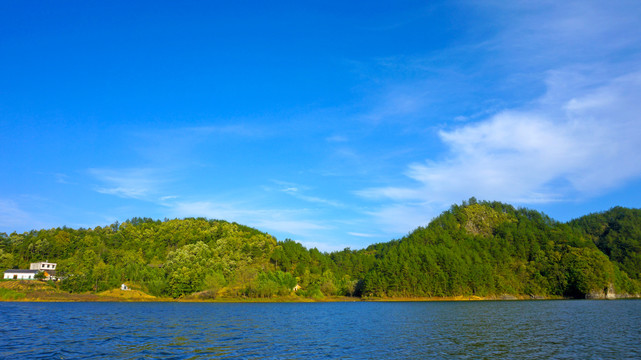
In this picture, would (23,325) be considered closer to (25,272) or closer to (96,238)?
(25,272)

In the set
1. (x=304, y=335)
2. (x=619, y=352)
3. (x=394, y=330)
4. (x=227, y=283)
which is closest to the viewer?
(x=619, y=352)

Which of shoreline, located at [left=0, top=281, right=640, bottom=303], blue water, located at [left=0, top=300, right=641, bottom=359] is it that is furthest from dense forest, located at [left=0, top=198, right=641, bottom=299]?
blue water, located at [left=0, top=300, right=641, bottom=359]

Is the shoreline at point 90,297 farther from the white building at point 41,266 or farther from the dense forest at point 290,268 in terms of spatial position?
the white building at point 41,266

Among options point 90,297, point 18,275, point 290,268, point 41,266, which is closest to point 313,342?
point 90,297

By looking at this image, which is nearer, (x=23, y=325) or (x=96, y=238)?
(x=23, y=325)

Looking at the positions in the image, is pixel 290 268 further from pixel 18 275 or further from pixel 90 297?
pixel 18 275

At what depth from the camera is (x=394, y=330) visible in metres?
45.0

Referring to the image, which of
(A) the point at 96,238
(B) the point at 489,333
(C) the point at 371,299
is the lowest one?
(C) the point at 371,299

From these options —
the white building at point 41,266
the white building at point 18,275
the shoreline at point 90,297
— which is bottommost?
the shoreline at point 90,297

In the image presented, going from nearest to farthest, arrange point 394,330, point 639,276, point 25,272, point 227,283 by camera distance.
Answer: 1. point 394,330
2. point 227,283
3. point 25,272
4. point 639,276

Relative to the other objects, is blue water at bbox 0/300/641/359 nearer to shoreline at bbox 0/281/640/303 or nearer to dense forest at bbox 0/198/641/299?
shoreline at bbox 0/281/640/303

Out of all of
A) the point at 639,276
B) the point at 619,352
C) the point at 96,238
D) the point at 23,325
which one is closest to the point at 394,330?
the point at 619,352

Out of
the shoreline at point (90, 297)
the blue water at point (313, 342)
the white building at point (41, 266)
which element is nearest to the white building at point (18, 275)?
the white building at point (41, 266)

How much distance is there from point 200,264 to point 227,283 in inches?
493
